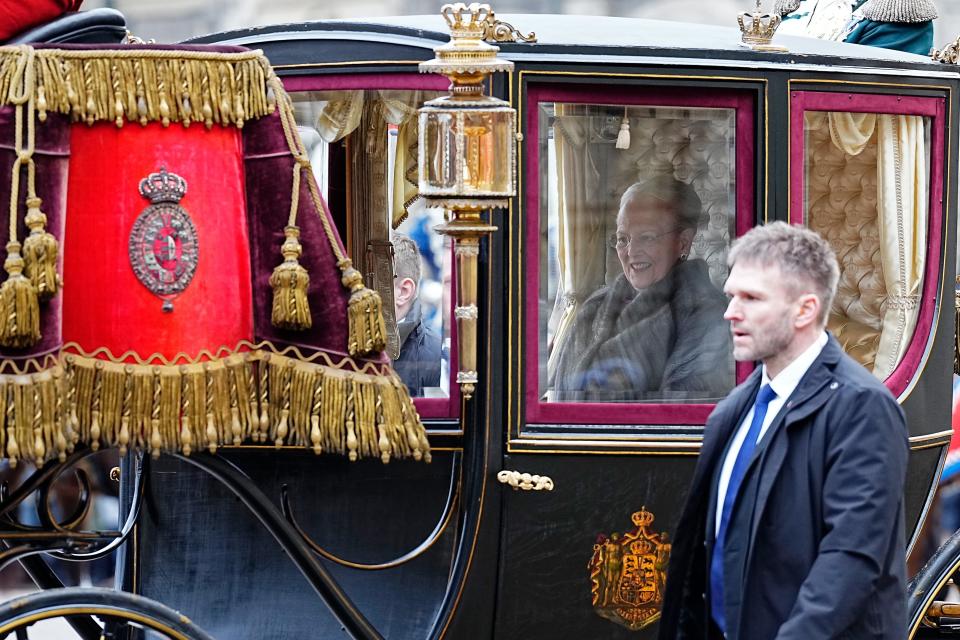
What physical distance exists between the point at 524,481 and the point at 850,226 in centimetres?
111

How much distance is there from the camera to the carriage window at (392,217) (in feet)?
12.5

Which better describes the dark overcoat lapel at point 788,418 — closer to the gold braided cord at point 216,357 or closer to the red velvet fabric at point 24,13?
the gold braided cord at point 216,357

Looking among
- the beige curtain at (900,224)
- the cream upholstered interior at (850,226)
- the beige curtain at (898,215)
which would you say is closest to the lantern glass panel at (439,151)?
the cream upholstered interior at (850,226)

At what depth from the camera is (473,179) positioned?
10.1 feet

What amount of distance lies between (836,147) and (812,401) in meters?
1.31

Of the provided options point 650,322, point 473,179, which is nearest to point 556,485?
point 650,322

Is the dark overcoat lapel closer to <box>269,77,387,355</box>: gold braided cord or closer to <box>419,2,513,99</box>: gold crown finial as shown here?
<box>269,77,387,355</box>: gold braided cord

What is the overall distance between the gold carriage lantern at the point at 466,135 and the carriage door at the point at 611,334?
235 mm

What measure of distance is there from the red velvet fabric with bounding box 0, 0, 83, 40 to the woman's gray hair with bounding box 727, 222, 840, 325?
4.96 feet

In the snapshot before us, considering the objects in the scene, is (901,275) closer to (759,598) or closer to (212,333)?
(759,598)

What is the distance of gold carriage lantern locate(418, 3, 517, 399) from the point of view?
3.06m

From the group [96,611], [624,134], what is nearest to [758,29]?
[624,134]

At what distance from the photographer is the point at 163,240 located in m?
2.91

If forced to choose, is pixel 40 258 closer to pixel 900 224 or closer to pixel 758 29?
pixel 758 29
